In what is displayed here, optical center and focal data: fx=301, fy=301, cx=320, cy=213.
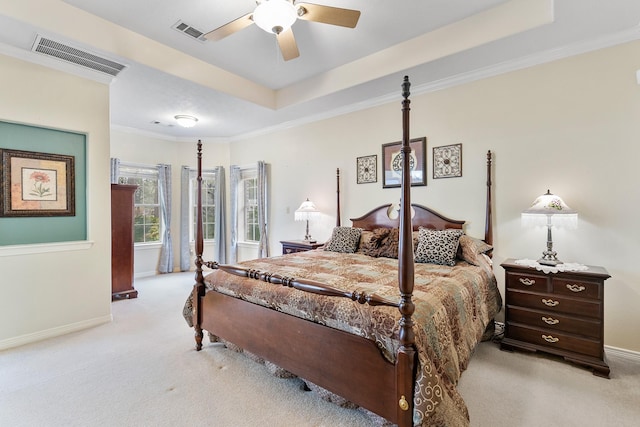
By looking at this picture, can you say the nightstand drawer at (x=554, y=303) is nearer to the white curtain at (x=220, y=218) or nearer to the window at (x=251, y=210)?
the window at (x=251, y=210)

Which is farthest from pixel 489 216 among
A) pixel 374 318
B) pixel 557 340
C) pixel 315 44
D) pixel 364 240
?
pixel 315 44

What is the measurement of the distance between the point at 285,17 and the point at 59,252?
326 cm

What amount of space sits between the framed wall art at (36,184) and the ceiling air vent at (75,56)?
98cm

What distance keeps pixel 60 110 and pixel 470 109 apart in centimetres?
443

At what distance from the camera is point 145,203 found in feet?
19.4

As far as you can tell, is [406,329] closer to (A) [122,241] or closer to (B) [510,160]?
(B) [510,160]

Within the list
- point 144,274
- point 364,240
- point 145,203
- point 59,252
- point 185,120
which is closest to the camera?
point 59,252

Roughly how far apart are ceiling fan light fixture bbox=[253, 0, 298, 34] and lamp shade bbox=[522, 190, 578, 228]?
2.56 m

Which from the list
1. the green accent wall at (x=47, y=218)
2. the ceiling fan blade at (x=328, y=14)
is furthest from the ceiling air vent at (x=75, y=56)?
the ceiling fan blade at (x=328, y=14)

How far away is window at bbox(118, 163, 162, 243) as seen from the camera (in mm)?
5754

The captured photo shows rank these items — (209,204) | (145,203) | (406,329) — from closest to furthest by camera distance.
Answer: (406,329)
(145,203)
(209,204)

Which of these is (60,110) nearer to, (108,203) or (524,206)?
(108,203)

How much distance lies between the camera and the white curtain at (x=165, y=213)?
5.90 meters

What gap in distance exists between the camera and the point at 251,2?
8.46ft
